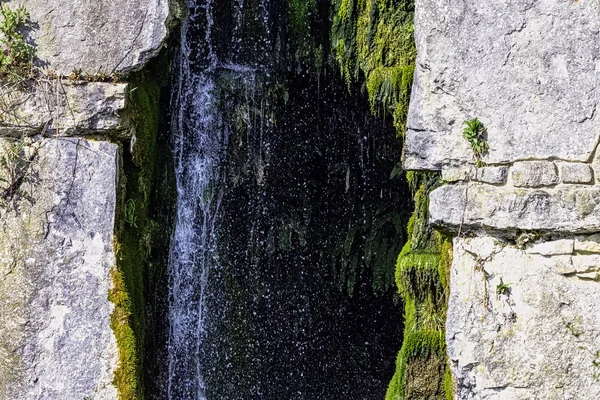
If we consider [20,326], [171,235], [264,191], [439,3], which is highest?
[439,3]

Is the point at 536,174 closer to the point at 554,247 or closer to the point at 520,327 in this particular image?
the point at 554,247

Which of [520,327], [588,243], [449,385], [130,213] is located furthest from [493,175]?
[130,213]

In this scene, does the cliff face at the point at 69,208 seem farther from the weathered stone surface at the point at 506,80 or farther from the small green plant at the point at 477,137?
the small green plant at the point at 477,137

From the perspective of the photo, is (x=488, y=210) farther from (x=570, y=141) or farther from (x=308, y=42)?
(x=308, y=42)

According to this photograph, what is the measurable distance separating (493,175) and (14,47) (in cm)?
257

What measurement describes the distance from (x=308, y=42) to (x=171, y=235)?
5.14 feet

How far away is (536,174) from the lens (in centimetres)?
346

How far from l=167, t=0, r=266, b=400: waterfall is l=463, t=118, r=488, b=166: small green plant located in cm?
202

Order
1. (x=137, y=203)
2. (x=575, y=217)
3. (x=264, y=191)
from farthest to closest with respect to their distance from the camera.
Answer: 1. (x=264, y=191)
2. (x=137, y=203)
3. (x=575, y=217)

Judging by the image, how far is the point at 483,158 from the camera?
3586 millimetres

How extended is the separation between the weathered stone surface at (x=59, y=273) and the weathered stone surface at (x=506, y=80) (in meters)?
1.71

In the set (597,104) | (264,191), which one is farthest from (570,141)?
(264,191)

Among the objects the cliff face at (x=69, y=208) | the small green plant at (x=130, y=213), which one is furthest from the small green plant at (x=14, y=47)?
the small green plant at (x=130, y=213)

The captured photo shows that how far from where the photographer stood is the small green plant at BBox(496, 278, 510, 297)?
11.6ft
